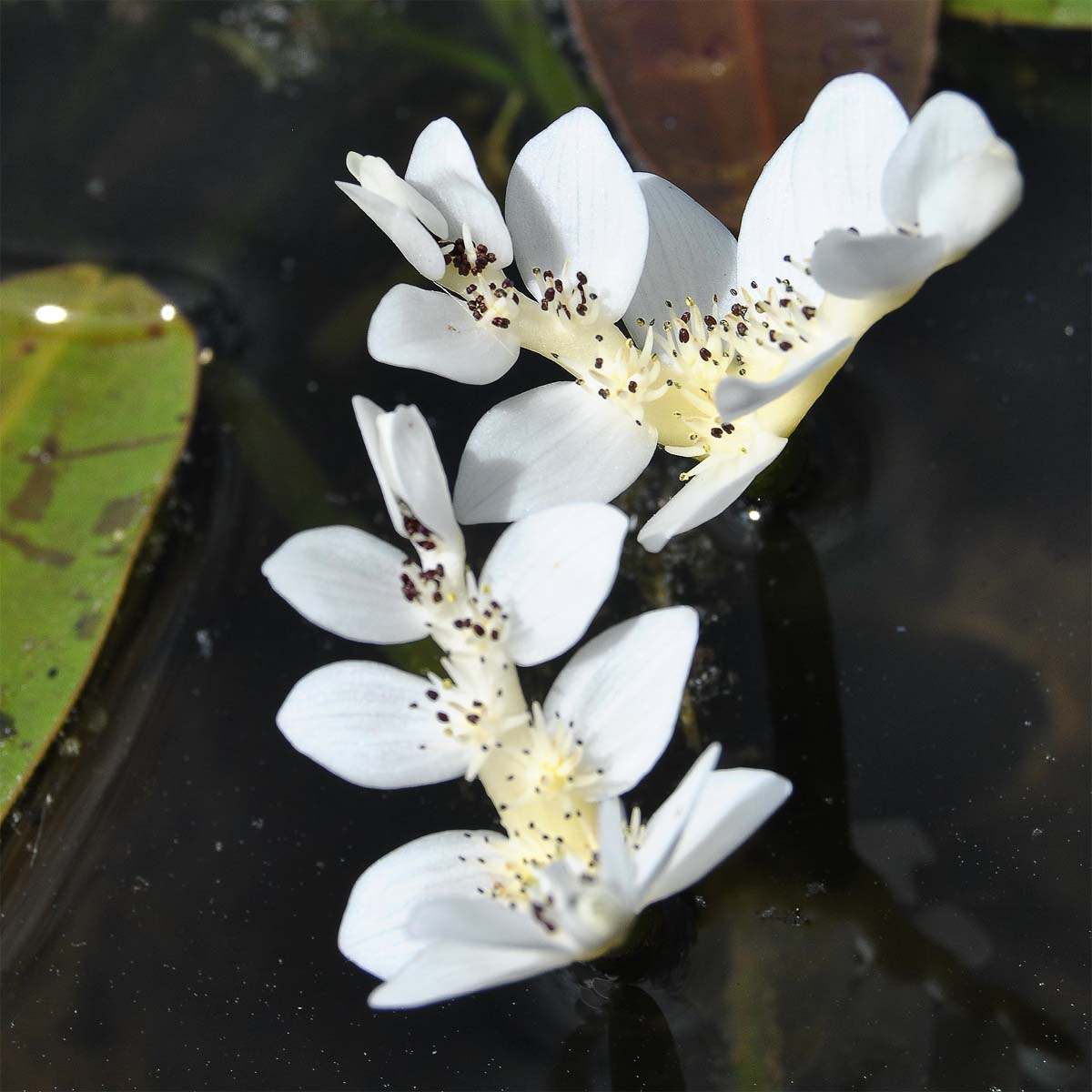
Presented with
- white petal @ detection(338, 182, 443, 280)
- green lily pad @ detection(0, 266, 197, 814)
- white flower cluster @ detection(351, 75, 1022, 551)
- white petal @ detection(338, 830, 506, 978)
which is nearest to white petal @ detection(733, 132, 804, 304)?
white flower cluster @ detection(351, 75, 1022, 551)

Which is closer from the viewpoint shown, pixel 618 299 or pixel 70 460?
pixel 618 299

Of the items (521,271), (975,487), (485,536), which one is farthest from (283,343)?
(975,487)

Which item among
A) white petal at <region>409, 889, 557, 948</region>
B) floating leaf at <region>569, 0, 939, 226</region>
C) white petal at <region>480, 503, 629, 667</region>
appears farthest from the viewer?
floating leaf at <region>569, 0, 939, 226</region>

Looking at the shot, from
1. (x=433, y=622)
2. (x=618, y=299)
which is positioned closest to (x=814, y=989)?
(x=433, y=622)

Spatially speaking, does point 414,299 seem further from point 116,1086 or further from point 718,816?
point 116,1086

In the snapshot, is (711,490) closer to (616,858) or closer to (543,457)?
(543,457)

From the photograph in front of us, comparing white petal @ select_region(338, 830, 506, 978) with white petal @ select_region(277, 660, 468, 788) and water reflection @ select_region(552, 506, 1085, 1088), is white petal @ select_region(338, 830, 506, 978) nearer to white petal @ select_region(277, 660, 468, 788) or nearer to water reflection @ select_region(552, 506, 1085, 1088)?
white petal @ select_region(277, 660, 468, 788)
